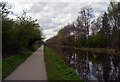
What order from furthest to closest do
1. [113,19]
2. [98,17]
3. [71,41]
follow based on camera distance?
[71,41] → [98,17] → [113,19]

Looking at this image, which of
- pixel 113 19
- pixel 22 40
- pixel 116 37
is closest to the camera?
pixel 22 40

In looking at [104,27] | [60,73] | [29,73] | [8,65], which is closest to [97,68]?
[60,73]

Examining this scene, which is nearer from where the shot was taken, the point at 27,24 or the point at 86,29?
the point at 27,24

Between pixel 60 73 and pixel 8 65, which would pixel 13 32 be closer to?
pixel 8 65

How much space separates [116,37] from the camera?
85.7 feet

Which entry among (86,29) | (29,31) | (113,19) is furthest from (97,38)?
(29,31)

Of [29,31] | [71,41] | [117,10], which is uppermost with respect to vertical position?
[117,10]

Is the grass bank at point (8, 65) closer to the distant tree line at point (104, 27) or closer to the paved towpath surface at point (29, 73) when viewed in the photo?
the paved towpath surface at point (29, 73)

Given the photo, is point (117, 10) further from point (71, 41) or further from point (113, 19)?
point (71, 41)

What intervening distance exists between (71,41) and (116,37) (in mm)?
31874

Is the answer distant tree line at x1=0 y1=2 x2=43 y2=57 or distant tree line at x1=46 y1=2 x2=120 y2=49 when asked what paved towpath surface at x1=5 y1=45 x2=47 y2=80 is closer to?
distant tree line at x1=0 y1=2 x2=43 y2=57

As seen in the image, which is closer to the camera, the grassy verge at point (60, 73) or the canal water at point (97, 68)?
the grassy verge at point (60, 73)

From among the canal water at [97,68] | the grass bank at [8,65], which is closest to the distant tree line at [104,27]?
the canal water at [97,68]

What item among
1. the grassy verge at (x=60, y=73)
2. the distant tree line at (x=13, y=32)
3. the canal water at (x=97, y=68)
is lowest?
the canal water at (x=97, y=68)
